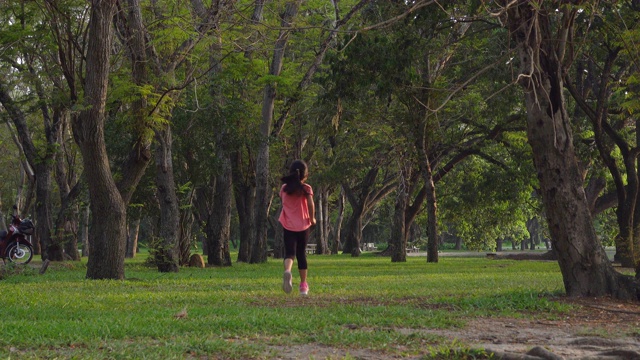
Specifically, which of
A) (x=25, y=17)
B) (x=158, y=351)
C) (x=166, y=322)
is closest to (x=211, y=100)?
(x=25, y=17)

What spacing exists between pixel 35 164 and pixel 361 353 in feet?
79.2

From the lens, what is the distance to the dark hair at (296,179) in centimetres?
1176

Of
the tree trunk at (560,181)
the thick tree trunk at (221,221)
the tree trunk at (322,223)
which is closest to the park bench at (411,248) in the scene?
the tree trunk at (322,223)

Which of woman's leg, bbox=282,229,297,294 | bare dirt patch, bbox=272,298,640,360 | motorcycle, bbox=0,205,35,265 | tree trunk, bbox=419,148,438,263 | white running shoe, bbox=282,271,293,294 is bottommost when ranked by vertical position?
bare dirt patch, bbox=272,298,640,360

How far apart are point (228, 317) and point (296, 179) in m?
3.10

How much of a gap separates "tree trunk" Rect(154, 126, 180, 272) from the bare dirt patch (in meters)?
12.5

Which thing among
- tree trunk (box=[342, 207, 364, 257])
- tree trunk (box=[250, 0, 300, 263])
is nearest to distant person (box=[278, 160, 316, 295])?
tree trunk (box=[250, 0, 300, 263])

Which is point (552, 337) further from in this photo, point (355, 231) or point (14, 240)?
point (355, 231)

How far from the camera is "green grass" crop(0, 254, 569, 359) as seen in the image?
718cm

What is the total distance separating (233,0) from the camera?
16.2 meters

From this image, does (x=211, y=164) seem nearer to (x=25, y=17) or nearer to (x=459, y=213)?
(x=25, y=17)

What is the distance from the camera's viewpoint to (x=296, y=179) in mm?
11797

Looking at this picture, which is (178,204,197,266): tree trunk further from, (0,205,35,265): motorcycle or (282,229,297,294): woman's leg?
(282,229,297,294): woman's leg

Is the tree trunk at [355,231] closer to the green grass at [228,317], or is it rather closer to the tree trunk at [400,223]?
the tree trunk at [400,223]
